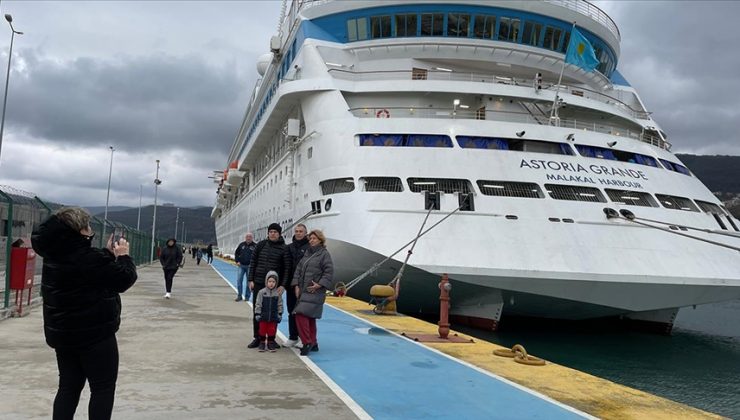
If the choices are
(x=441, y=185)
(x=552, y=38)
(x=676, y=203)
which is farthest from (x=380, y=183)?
(x=552, y=38)

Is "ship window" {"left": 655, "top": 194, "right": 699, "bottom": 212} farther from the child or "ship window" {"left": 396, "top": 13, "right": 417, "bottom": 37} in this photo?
the child

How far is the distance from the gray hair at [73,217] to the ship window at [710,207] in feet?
53.6

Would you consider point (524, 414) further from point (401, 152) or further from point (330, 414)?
point (401, 152)

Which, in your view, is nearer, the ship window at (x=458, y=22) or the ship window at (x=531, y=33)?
the ship window at (x=458, y=22)

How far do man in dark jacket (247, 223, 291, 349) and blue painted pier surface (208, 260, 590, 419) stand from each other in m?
1.17

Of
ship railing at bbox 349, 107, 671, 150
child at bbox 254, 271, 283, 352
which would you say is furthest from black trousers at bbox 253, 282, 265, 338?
ship railing at bbox 349, 107, 671, 150

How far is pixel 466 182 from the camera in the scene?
45.7ft

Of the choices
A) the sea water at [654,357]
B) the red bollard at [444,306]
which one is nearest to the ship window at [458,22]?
the sea water at [654,357]

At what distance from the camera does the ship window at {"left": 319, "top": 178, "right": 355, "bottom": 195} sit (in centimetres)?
1495

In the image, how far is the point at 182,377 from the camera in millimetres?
5820

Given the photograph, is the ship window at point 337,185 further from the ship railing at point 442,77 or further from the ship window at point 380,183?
the ship railing at point 442,77

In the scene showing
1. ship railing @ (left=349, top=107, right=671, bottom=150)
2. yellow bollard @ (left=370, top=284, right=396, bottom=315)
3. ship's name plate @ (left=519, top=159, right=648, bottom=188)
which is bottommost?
yellow bollard @ (left=370, top=284, right=396, bottom=315)

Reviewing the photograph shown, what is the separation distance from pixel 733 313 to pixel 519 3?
19.1 metres

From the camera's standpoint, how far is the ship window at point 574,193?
45.5 feet
